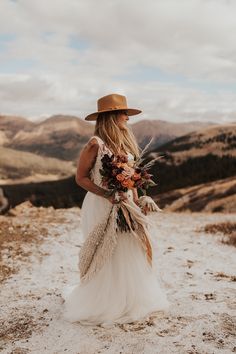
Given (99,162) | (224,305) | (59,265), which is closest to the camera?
(99,162)

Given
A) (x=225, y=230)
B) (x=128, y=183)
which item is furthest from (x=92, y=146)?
(x=225, y=230)

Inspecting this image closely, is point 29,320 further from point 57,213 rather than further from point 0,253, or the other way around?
point 57,213

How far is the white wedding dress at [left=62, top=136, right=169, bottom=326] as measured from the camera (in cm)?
609

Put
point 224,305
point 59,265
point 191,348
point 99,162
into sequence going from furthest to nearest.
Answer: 1. point 59,265
2. point 224,305
3. point 99,162
4. point 191,348

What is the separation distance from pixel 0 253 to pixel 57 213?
24.7 feet

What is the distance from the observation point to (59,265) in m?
10.7

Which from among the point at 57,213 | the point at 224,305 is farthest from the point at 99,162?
the point at 57,213

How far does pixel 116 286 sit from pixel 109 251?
20.0 inches

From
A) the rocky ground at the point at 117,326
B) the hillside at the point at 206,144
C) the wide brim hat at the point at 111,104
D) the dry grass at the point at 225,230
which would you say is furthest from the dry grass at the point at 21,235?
the hillside at the point at 206,144

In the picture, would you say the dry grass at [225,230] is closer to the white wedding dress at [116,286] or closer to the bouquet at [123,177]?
the white wedding dress at [116,286]

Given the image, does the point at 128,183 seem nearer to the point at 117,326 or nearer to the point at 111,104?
the point at 111,104

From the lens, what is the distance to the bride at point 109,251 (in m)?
5.93

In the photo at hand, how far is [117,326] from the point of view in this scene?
19.4 feet

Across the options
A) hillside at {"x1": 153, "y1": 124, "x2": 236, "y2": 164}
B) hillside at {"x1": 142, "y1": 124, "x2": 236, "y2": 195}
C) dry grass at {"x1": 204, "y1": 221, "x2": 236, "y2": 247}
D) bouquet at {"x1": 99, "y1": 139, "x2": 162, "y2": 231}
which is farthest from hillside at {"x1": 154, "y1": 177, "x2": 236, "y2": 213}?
hillside at {"x1": 153, "y1": 124, "x2": 236, "y2": 164}
